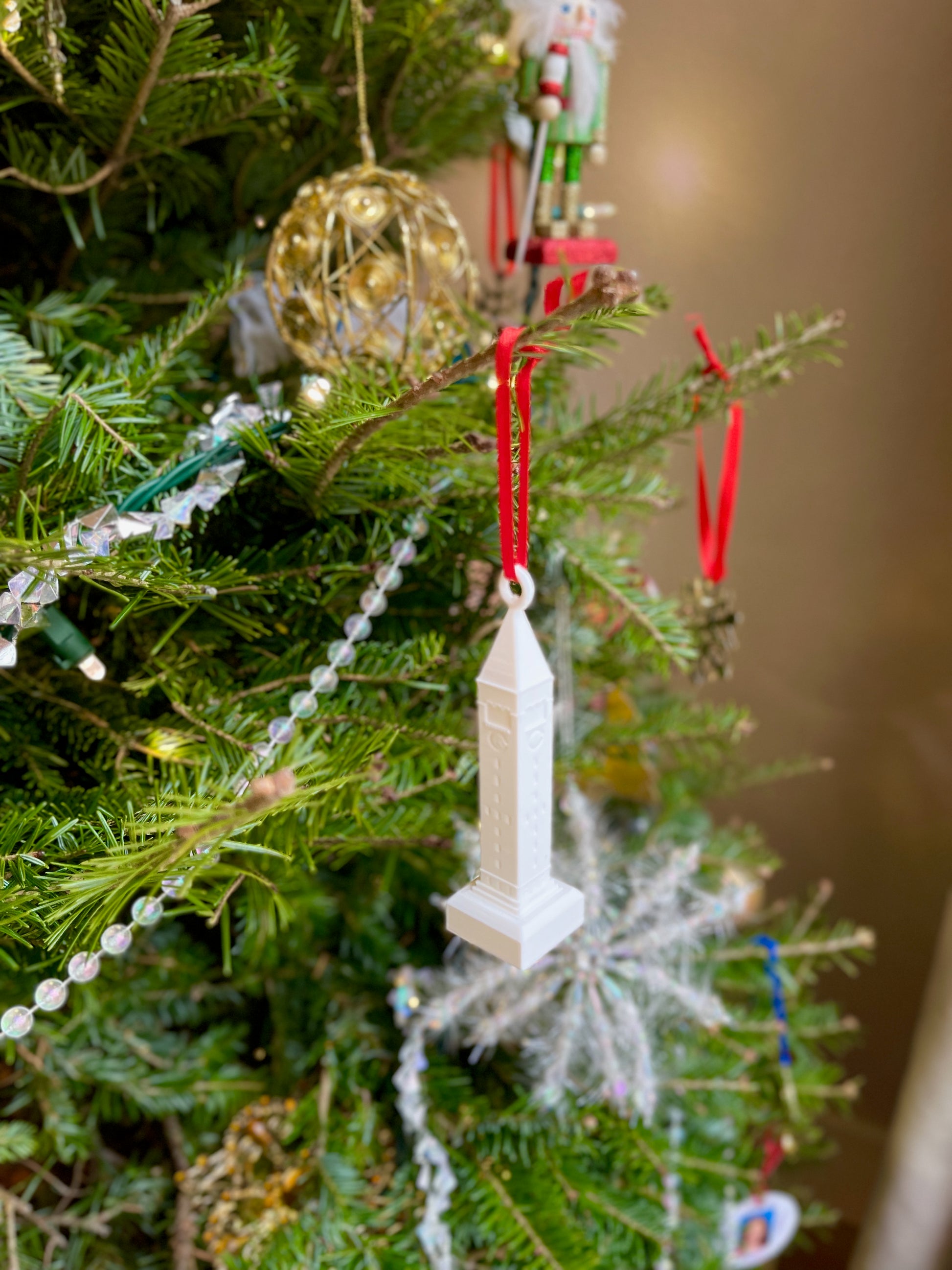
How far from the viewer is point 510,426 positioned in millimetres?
268

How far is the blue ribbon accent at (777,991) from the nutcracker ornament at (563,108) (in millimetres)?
533

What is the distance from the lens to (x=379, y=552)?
382mm

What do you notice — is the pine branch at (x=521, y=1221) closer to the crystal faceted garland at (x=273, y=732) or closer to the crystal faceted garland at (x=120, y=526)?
the crystal faceted garland at (x=273, y=732)

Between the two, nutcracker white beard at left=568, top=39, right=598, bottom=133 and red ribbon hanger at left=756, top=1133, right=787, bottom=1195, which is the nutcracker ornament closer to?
nutcracker white beard at left=568, top=39, right=598, bottom=133

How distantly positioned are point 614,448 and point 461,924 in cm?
25

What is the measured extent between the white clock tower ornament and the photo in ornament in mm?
565

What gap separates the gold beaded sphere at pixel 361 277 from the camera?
416 millimetres

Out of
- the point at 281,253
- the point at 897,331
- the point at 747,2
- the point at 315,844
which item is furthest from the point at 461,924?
the point at 747,2

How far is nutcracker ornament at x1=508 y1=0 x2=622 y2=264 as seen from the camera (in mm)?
480

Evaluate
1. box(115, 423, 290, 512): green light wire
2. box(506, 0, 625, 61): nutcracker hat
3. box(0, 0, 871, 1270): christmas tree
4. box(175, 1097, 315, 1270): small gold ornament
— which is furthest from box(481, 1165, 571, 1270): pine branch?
box(506, 0, 625, 61): nutcracker hat

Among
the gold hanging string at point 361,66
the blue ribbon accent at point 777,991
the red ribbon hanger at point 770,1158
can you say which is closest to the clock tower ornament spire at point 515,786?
the gold hanging string at point 361,66

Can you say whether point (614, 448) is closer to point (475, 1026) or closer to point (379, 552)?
point (379, 552)

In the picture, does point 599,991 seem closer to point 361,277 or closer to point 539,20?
point 361,277

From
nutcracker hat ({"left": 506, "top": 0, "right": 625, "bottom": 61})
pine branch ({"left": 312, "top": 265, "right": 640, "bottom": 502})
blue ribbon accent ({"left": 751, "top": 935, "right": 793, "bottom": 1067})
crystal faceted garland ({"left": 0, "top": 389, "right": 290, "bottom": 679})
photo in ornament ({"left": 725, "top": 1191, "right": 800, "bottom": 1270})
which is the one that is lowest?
photo in ornament ({"left": 725, "top": 1191, "right": 800, "bottom": 1270})
